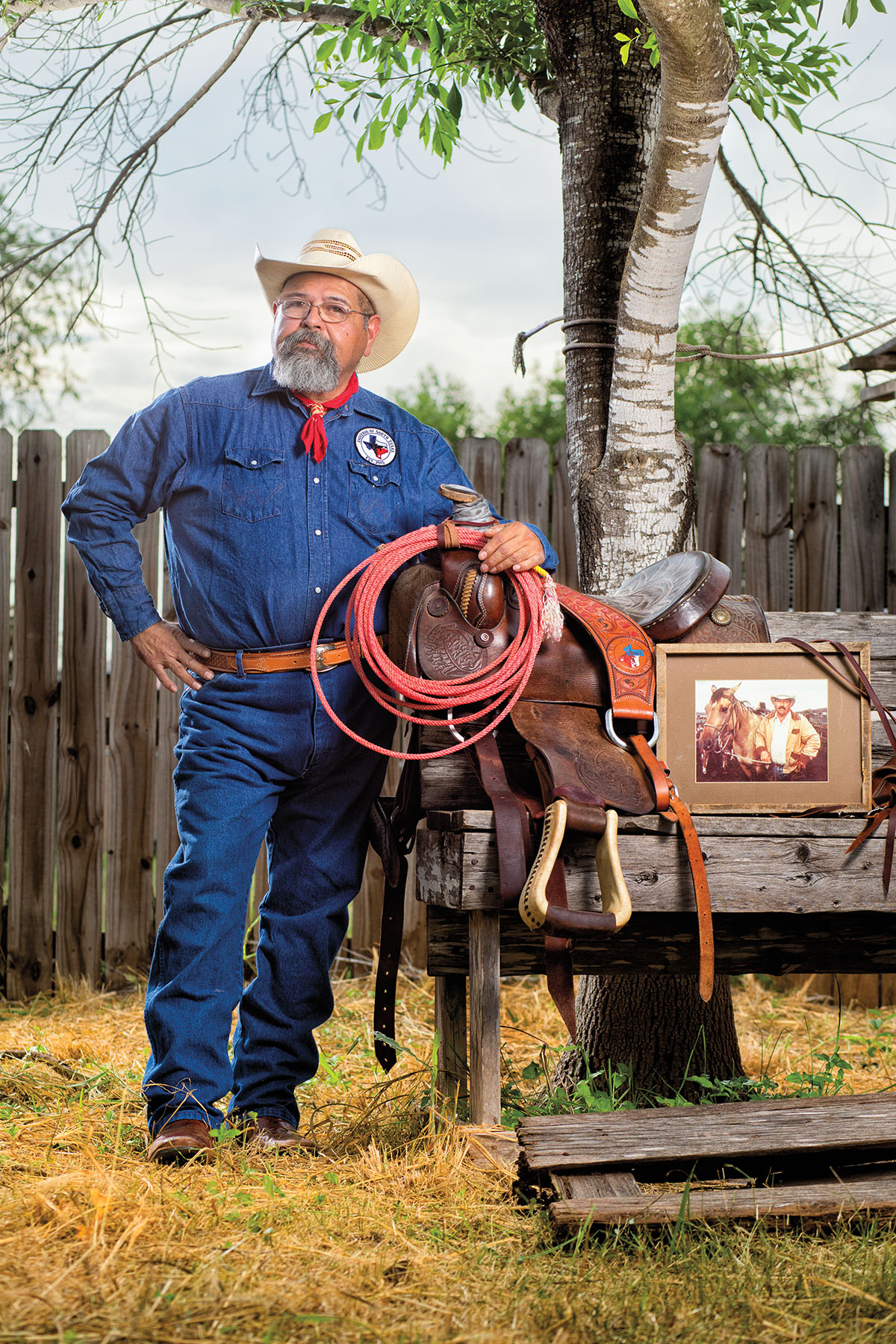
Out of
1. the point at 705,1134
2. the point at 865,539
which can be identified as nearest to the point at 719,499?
the point at 865,539

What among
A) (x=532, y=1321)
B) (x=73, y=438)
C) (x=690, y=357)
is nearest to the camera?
(x=532, y=1321)

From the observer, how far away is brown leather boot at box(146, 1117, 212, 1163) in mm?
2262

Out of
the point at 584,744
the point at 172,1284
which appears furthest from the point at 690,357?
the point at 172,1284

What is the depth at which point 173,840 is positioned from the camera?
14.0 ft

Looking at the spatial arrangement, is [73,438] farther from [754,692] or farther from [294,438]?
[754,692]

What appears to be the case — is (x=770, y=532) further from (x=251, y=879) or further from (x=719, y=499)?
(x=251, y=879)

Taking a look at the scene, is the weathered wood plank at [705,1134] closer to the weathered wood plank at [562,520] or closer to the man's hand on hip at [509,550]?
the man's hand on hip at [509,550]

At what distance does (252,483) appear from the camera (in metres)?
2.64

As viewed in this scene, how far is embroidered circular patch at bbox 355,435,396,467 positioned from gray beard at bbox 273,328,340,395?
15 centimetres

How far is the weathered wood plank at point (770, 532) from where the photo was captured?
14.1 feet

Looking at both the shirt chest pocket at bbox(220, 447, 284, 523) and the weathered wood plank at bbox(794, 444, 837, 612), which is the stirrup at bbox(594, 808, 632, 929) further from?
the weathered wood plank at bbox(794, 444, 837, 612)

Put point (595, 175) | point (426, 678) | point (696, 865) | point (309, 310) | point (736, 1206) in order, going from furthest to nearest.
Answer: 1. point (595, 175)
2. point (309, 310)
3. point (426, 678)
4. point (696, 865)
5. point (736, 1206)

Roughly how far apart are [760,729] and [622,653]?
36 cm

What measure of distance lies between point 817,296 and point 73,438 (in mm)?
3036
